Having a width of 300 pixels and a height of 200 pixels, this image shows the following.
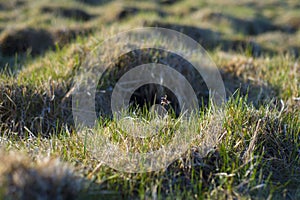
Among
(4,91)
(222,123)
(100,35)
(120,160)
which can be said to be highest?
(100,35)

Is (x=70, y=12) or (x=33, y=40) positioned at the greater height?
(x=70, y=12)

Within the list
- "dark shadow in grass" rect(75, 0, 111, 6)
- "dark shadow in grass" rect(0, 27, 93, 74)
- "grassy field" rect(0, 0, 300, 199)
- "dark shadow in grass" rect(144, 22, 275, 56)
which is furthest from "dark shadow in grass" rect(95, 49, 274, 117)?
"dark shadow in grass" rect(75, 0, 111, 6)

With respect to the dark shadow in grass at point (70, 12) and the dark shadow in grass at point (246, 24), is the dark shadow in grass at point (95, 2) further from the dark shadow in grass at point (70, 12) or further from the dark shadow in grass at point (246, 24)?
Result: the dark shadow in grass at point (246, 24)

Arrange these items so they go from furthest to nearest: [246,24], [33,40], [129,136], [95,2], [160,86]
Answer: [95,2]
[246,24]
[33,40]
[160,86]
[129,136]

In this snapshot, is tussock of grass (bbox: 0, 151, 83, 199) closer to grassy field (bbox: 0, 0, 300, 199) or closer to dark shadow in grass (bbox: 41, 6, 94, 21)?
grassy field (bbox: 0, 0, 300, 199)

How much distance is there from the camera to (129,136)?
8.87 ft

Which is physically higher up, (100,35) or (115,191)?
(100,35)

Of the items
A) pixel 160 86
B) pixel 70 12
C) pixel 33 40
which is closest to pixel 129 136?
pixel 160 86

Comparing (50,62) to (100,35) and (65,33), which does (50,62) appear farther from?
(65,33)

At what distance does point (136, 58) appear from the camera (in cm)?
425

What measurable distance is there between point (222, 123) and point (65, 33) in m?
3.49

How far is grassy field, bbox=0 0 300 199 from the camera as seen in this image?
2.16 metres

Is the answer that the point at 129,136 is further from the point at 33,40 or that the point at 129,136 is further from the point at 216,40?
the point at 216,40

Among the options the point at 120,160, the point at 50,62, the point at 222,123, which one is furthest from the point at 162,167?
the point at 50,62
